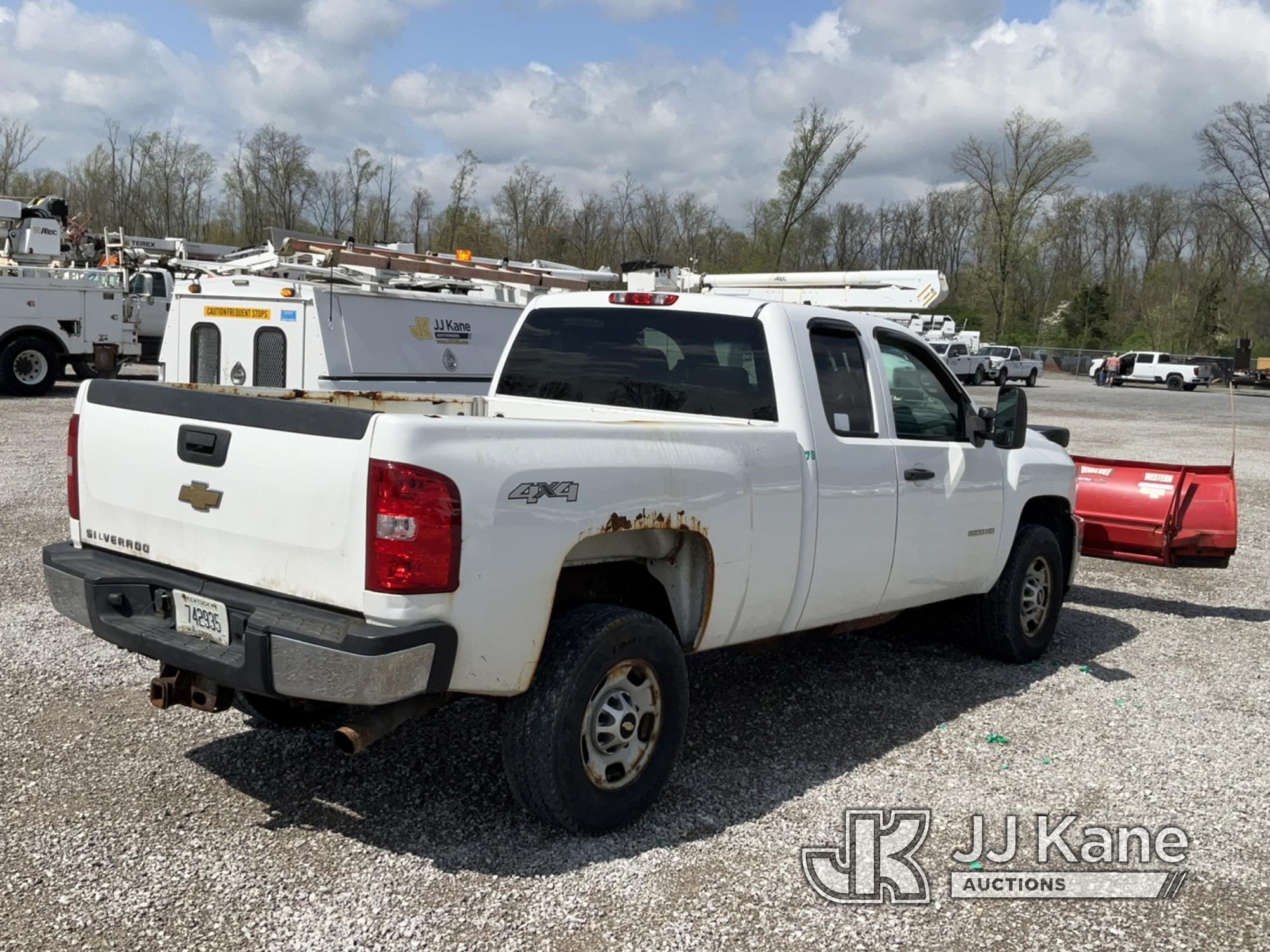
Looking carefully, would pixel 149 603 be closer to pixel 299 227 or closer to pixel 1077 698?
pixel 1077 698

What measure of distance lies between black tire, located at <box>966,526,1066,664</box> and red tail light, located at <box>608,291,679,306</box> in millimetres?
2591

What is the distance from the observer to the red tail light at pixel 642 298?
5355mm

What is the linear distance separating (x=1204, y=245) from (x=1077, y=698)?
85.0 metres

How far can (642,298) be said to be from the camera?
17.8 ft

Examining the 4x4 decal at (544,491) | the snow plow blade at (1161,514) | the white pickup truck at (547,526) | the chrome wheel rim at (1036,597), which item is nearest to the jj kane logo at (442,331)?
the white pickup truck at (547,526)

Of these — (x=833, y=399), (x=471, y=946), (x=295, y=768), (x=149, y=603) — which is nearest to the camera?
(x=471, y=946)

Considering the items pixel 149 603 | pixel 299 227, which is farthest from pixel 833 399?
pixel 299 227

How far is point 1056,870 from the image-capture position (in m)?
4.21

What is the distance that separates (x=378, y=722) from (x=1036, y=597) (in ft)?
14.3

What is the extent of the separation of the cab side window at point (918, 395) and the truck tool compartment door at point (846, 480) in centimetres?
24

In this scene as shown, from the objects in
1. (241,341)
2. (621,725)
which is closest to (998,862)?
(621,725)

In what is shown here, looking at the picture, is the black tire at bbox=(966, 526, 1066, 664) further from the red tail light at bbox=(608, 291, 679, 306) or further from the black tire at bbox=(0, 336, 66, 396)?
the black tire at bbox=(0, 336, 66, 396)

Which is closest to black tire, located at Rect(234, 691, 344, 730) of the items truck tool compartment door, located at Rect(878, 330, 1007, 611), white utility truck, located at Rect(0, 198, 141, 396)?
truck tool compartment door, located at Rect(878, 330, 1007, 611)

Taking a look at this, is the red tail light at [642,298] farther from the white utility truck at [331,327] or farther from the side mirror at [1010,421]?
the white utility truck at [331,327]
